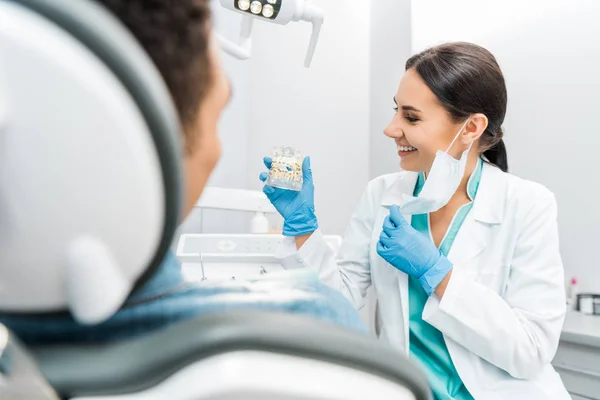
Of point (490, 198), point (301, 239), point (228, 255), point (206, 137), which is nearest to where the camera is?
point (206, 137)

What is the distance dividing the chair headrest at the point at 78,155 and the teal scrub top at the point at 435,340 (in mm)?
964

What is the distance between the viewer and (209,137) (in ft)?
1.11

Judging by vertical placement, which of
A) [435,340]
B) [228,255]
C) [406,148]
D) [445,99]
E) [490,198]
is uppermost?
[445,99]

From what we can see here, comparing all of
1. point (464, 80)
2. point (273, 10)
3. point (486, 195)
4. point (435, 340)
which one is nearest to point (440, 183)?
point (486, 195)

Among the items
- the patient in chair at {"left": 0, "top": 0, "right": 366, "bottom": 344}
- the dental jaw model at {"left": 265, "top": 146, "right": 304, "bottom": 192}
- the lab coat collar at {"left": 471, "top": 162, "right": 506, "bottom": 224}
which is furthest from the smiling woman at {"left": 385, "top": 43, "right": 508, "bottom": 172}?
the patient in chair at {"left": 0, "top": 0, "right": 366, "bottom": 344}

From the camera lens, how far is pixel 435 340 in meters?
1.13

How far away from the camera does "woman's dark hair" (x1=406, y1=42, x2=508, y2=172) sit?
1156 mm

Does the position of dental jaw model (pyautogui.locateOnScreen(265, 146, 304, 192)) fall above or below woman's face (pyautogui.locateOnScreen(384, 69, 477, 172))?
below

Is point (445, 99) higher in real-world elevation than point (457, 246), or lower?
higher

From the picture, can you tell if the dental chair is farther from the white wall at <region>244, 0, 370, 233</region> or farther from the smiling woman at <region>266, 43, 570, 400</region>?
the white wall at <region>244, 0, 370, 233</region>

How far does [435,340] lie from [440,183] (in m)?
0.37

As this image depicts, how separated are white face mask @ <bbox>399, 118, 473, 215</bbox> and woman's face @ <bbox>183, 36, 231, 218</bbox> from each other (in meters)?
0.87

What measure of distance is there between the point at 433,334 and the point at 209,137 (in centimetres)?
96

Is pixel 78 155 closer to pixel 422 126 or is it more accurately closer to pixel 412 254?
pixel 412 254
